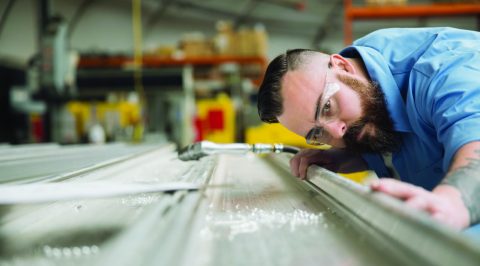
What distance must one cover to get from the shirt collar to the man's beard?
0.6 inches

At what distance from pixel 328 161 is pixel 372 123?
205 millimetres

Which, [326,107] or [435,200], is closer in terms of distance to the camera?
[435,200]

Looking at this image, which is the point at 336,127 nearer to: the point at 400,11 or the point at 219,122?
the point at 219,122

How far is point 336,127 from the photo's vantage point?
1100 millimetres

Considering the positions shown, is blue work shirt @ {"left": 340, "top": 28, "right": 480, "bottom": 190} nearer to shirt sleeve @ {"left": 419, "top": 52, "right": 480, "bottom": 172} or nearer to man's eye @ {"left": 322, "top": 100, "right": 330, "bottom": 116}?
shirt sleeve @ {"left": 419, "top": 52, "right": 480, "bottom": 172}

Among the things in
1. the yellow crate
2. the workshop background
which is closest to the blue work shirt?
the workshop background

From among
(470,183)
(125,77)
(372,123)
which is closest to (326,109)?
(372,123)

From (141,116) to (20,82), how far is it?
3.93ft

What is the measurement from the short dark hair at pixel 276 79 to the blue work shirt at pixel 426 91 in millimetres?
183

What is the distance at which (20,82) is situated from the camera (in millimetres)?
3758

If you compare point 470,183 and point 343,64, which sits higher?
point 343,64

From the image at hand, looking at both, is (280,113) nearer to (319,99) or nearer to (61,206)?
(319,99)

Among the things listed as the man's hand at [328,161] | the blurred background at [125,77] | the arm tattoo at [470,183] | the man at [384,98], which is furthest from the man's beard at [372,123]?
the blurred background at [125,77]

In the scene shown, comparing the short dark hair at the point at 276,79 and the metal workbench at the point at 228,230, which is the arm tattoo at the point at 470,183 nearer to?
the metal workbench at the point at 228,230
